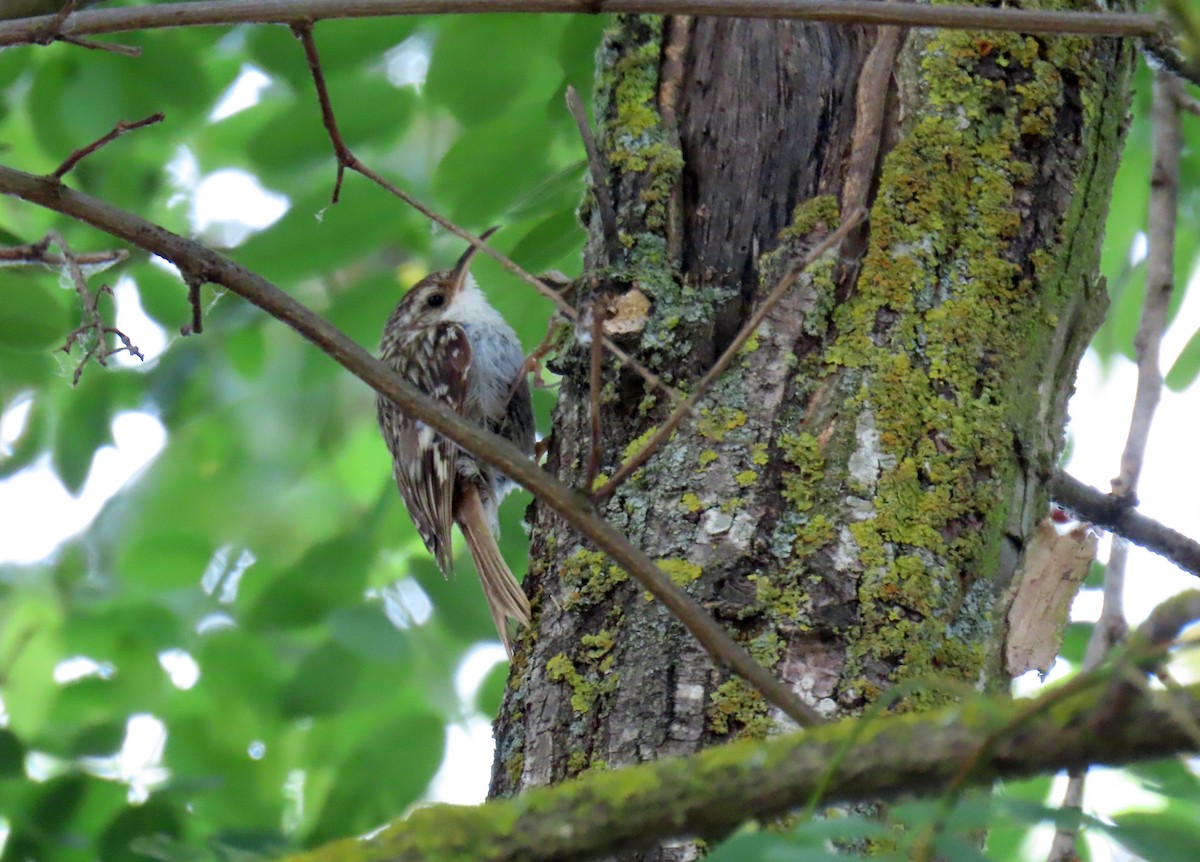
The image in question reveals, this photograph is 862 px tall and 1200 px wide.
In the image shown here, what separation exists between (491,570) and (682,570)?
109cm

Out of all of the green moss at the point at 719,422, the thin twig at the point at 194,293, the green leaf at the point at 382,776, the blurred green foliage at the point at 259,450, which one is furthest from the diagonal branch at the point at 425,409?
the green leaf at the point at 382,776

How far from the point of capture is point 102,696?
3.01 meters

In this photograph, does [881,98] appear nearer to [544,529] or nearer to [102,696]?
[544,529]

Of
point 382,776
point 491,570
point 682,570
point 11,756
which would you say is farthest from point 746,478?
point 11,756

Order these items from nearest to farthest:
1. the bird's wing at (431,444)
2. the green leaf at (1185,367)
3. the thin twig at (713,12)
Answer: the thin twig at (713,12)
the green leaf at (1185,367)
the bird's wing at (431,444)

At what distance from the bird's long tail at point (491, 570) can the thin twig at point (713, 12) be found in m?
0.90

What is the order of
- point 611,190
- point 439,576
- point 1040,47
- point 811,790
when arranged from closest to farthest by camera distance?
point 811,790 < point 1040,47 < point 611,190 < point 439,576

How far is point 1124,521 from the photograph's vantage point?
2.02 m

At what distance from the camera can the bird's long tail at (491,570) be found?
7.37 ft

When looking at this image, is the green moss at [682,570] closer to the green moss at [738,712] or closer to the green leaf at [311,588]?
the green moss at [738,712]

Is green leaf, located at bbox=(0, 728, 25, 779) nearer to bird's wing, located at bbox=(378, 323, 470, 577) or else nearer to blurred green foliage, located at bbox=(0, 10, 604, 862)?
blurred green foliage, located at bbox=(0, 10, 604, 862)

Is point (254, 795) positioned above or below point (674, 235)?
below

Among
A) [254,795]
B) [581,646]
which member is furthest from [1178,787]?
[254,795]

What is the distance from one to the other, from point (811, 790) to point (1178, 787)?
32 centimetres
